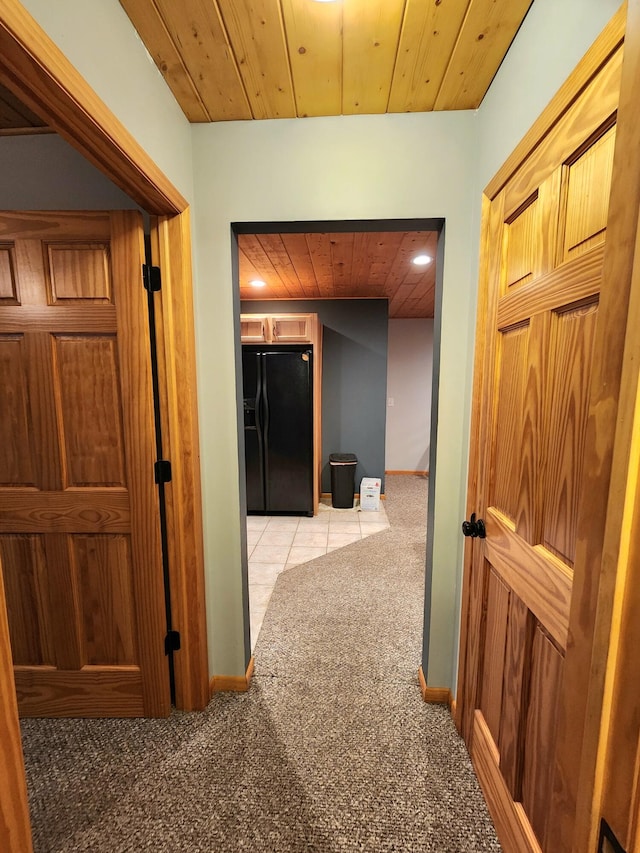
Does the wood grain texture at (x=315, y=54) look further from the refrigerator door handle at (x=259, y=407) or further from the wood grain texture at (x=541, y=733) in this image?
the refrigerator door handle at (x=259, y=407)

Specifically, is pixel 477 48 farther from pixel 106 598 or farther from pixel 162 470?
pixel 106 598

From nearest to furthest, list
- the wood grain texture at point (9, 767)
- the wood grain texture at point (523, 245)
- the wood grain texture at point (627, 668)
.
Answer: the wood grain texture at point (627, 668)
the wood grain texture at point (9, 767)
the wood grain texture at point (523, 245)

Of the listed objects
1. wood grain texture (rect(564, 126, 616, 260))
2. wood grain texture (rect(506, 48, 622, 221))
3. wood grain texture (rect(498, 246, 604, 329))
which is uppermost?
wood grain texture (rect(506, 48, 622, 221))

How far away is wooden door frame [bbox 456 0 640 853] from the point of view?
0.45 meters

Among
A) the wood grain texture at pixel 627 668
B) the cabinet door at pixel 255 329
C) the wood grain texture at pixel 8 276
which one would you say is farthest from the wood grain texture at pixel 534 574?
the cabinet door at pixel 255 329

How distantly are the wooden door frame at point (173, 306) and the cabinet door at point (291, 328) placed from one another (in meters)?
2.43

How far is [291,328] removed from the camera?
3887 millimetres

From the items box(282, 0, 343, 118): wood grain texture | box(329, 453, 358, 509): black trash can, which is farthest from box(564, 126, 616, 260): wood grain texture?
box(329, 453, 358, 509): black trash can

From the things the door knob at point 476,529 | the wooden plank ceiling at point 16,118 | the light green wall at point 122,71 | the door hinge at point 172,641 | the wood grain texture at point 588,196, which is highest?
the wooden plank ceiling at point 16,118

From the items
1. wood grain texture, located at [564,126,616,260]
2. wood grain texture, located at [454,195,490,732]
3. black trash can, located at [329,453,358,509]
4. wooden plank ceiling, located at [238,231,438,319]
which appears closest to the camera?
wood grain texture, located at [564,126,616,260]

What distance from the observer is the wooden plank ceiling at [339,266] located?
2529mm

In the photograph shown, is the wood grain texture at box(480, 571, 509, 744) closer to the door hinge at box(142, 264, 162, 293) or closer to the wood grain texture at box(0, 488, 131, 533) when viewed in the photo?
the wood grain texture at box(0, 488, 131, 533)

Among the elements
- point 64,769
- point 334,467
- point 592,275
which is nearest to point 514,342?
point 592,275

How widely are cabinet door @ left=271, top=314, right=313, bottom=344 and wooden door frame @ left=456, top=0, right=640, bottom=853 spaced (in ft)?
11.3
